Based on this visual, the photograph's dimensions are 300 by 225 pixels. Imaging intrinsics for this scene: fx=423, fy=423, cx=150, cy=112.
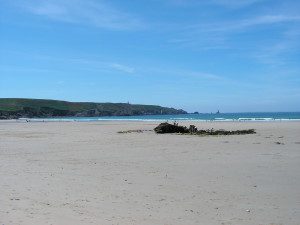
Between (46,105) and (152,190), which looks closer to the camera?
(152,190)

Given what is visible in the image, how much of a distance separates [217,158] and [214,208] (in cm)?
732

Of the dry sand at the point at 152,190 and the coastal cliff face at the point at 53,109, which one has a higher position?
the coastal cliff face at the point at 53,109

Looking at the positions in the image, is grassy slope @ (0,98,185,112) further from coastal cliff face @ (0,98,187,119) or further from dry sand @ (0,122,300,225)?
dry sand @ (0,122,300,225)

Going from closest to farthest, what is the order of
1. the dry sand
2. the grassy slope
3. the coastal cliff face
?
1. the dry sand
2. the coastal cliff face
3. the grassy slope

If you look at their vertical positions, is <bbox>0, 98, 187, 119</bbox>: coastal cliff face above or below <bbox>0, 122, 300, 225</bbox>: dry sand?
above

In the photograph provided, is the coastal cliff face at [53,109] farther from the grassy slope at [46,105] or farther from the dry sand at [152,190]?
the dry sand at [152,190]

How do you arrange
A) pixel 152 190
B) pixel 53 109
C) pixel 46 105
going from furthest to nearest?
pixel 46 105, pixel 53 109, pixel 152 190

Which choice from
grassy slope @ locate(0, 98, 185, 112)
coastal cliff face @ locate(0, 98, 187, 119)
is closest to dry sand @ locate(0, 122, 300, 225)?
coastal cliff face @ locate(0, 98, 187, 119)

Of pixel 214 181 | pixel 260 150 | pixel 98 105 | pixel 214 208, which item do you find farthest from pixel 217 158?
pixel 98 105

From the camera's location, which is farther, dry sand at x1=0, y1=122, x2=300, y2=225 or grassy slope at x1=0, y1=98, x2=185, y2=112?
grassy slope at x1=0, y1=98, x2=185, y2=112

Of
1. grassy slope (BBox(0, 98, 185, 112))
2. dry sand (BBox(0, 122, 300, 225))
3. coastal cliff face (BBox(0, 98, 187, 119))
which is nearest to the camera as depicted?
dry sand (BBox(0, 122, 300, 225))

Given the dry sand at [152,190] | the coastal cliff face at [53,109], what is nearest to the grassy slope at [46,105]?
the coastal cliff face at [53,109]

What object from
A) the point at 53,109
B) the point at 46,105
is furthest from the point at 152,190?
the point at 46,105

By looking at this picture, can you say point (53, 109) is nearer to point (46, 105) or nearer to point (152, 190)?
point (46, 105)
